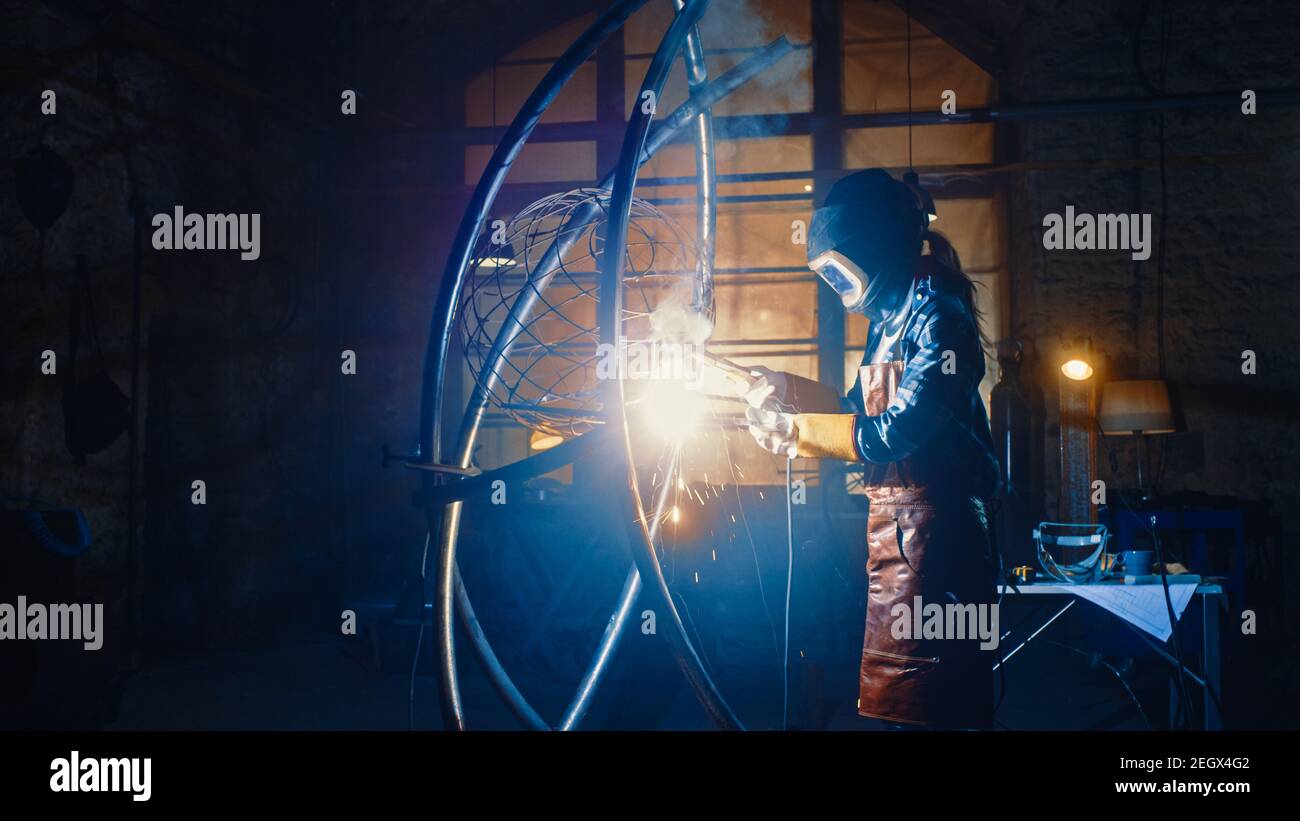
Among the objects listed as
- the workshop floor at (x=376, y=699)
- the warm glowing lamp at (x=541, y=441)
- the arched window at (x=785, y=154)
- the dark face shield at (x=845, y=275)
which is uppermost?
the arched window at (x=785, y=154)

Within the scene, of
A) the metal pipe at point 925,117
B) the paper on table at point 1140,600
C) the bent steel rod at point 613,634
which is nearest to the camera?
the bent steel rod at point 613,634

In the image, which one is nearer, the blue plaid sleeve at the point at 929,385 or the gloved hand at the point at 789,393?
the blue plaid sleeve at the point at 929,385

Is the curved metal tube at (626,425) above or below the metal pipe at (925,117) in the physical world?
below

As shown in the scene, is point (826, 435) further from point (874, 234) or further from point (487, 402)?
point (487, 402)

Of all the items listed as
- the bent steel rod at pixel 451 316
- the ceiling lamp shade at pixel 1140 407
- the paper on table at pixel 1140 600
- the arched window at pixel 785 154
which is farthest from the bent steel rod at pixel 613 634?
the arched window at pixel 785 154

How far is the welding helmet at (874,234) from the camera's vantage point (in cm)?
261

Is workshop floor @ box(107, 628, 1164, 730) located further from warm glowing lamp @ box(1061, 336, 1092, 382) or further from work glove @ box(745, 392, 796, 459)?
work glove @ box(745, 392, 796, 459)

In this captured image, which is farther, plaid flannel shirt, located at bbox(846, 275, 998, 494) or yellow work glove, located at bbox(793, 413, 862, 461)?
yellow work glove, located at bbox(793, 413, 862, 461)

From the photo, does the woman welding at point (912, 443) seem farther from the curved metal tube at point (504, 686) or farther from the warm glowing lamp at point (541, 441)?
the warm glowing lamp at point (541, 441)

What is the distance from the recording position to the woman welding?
8.04 ft

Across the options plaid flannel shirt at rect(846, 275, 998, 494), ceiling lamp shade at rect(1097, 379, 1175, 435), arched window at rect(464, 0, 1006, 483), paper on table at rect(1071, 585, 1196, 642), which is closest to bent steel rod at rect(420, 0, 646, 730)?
plaid flannel shirt at rect(846, 275, 998, 494)

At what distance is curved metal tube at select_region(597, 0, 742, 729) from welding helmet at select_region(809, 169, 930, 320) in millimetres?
618
